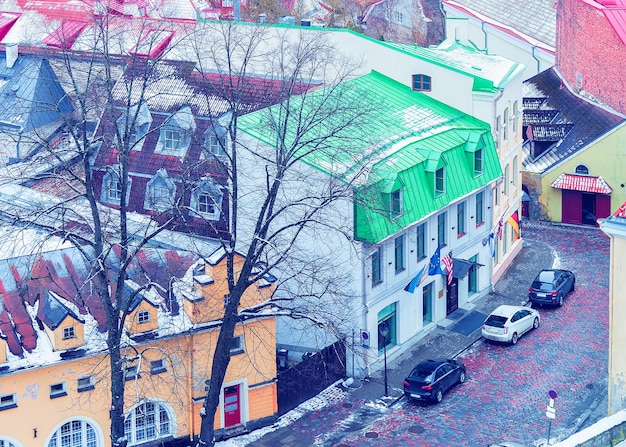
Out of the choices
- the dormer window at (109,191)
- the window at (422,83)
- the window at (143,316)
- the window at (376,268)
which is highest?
the window at (422,83)

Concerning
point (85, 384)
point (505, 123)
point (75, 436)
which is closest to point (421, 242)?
point (505, 123)

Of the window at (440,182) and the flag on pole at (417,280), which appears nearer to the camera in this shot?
the flag on pole at (417,280)

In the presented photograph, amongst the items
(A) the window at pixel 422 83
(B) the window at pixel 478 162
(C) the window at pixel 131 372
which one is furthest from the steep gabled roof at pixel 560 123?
(C) the window at pixel 131 372

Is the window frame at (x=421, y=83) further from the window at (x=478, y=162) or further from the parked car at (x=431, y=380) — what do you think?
the parked car at (x=431, y=380)

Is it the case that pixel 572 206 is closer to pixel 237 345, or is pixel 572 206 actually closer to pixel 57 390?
pixel 237 345

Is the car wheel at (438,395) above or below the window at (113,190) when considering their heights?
below

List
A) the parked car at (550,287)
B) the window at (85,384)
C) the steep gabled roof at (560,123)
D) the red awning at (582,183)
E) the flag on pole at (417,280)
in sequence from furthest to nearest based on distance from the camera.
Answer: the steep gabled roof at (560,123) < the red awning at (582,183) < the parked car at (550,287) < the flag on pole at (417,280) < the window at (85,384)

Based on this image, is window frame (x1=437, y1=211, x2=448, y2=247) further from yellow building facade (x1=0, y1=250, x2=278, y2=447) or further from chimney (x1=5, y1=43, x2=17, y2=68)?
chimney (x1=5, y1=43, x2=17, y2=68)

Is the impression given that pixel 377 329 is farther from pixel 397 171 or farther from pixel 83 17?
pixel 83 17

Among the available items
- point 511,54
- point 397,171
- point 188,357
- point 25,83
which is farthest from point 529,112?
point 188,357
